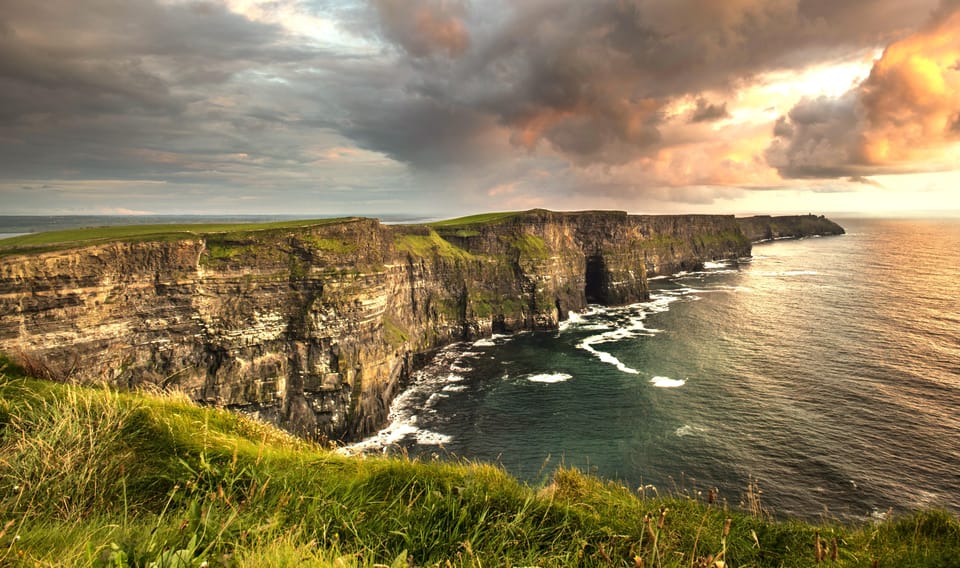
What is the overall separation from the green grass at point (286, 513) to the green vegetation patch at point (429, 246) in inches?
2674

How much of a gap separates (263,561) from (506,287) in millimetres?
81867

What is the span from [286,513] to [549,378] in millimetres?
54514

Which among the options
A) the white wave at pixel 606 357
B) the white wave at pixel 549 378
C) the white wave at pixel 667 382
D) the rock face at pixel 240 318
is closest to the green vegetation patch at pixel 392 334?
the rock face at pixel 240 318

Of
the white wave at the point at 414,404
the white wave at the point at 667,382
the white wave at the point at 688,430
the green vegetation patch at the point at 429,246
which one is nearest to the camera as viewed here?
the white wave at the point at 688,430

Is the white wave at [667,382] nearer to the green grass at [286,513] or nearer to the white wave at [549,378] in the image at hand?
the white wave at [549,378]

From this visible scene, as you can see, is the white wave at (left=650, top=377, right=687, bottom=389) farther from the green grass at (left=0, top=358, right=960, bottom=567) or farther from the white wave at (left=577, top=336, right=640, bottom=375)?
the green grass at (left=0, top=358, right=960, bottom=567)

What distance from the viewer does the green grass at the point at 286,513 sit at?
409 cm

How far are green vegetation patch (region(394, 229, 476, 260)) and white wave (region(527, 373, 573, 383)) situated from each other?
104ft

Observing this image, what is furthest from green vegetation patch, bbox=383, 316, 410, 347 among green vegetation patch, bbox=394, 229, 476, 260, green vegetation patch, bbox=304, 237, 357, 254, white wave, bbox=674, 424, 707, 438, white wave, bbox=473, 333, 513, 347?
white wave, bbox=674, 424, 707, 438

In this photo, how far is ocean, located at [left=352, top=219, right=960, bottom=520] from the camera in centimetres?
3307

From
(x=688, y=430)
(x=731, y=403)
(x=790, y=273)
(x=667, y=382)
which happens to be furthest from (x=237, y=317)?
(x=790, y=273)

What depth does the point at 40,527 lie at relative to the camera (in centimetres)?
443

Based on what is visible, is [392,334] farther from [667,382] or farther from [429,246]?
[667,382]

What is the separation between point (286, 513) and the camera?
17.0 ft
